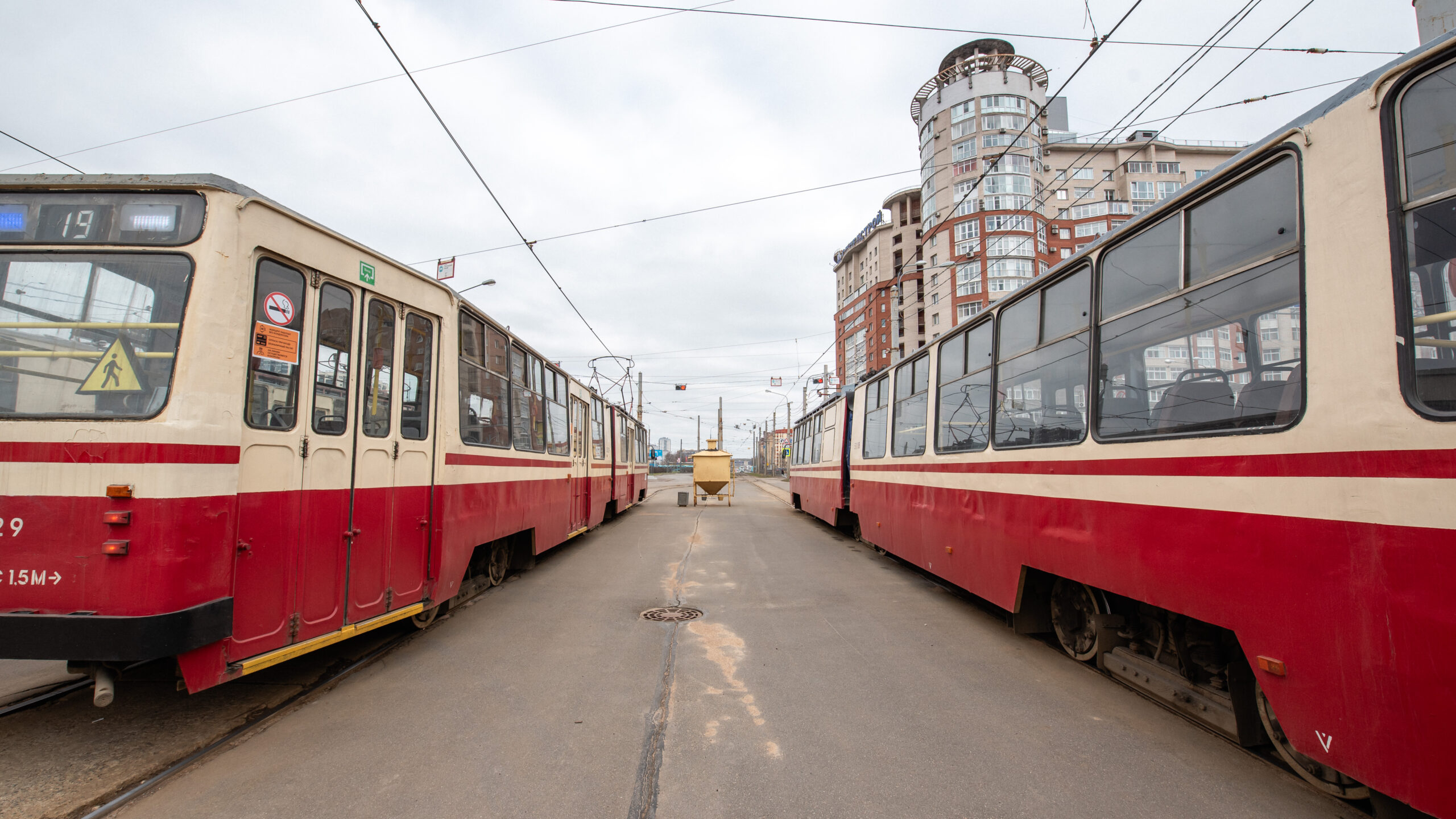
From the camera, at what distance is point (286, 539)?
3949mm

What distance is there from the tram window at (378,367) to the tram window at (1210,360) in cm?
526

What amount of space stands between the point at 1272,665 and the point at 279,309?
5.72 meters

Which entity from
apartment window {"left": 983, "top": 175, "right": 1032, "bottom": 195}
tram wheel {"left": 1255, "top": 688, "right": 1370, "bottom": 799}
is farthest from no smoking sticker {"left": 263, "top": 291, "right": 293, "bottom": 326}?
apartment window {"left": 983, "top": 175, "right": 1032, "bottom": 195}

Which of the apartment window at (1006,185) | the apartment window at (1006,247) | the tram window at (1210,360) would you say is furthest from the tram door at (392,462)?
the apartment window at (1006,185)

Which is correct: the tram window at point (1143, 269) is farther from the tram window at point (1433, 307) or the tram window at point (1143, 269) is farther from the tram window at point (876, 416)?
the tram window at point (876, 416)

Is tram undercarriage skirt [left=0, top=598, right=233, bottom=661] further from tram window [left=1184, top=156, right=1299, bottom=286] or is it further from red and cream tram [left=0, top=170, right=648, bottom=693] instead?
tram window [left=1184, top=156, right=1299, bottom=286]

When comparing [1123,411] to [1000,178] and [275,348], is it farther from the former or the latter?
[1000,178]

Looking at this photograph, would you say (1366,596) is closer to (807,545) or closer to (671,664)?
(671,664)

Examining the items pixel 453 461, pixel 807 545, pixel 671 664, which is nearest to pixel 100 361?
pixel 453 461

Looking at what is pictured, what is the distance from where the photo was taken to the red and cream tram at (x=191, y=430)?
316cm

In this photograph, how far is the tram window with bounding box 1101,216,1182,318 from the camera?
3.62 meters

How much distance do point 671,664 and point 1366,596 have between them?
4.03 metres

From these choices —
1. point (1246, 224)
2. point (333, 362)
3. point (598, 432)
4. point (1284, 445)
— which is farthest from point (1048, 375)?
point (598, 432)

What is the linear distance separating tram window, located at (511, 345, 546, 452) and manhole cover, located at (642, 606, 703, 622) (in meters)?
2.74
